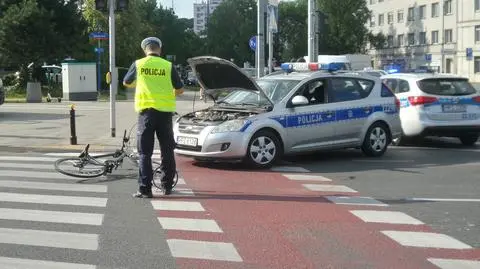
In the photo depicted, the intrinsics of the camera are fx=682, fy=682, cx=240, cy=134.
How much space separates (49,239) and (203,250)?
1.45m

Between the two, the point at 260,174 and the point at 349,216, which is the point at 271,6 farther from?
the point at 349,216

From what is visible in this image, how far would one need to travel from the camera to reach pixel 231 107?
38.2 feet

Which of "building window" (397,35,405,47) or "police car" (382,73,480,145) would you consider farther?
"building window" (397,35,405,47)

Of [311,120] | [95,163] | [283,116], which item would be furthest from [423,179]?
[95,163]

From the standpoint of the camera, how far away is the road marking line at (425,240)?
20.4 feet

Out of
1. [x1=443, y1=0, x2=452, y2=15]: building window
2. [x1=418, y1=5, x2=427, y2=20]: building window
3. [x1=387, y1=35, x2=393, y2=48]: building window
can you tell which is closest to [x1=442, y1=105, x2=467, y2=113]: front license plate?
[x1=443, y1=0, x2=452, y2=15]: building window

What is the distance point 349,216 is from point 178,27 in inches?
3398

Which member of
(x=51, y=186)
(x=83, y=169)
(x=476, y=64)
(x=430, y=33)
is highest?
(x=430, y=33)

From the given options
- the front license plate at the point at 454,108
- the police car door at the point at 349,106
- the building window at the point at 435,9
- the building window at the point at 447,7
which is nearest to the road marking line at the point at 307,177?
the police car door at the point at 349,106

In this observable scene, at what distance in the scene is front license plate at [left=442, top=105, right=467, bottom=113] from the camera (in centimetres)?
1407

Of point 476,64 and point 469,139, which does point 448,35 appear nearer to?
point 476,64

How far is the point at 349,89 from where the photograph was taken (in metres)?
12.5

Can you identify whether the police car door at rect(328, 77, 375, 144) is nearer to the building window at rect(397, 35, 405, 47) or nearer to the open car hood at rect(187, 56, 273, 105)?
the open car hood at rect(187, 56, 273, 105)

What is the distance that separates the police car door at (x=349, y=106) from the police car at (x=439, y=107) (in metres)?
1.88
